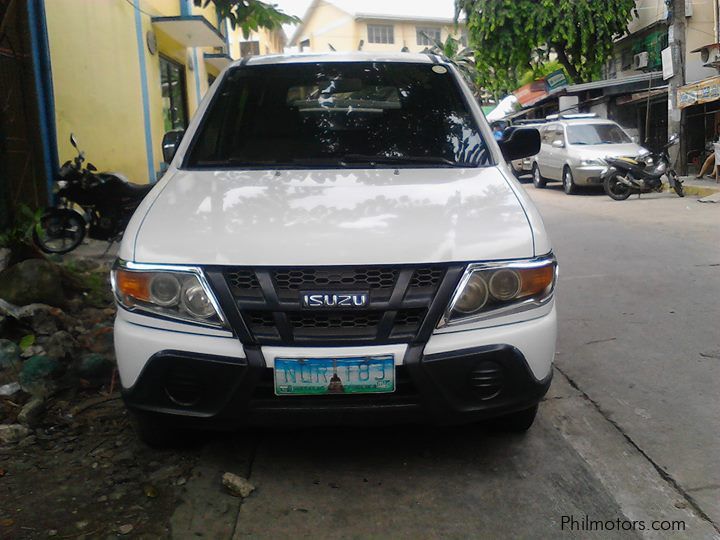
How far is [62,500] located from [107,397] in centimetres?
110

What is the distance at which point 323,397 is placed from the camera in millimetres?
2518

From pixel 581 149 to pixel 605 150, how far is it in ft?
1.65

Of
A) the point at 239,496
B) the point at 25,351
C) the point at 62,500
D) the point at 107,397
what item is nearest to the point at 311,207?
the point at 239,496

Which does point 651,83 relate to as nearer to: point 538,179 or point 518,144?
point 538,179

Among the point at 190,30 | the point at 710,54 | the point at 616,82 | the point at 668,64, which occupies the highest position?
the point at 190,30

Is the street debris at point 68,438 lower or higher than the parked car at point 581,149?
lower

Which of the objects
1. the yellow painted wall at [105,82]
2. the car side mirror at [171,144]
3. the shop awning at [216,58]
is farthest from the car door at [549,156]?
the car side mirror at [171,144]

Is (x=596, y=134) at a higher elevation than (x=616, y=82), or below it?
below

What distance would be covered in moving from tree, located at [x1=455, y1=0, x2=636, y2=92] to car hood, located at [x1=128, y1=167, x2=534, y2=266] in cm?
2277

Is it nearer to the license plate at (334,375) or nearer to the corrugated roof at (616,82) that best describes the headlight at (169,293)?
the license plate at (334,375)

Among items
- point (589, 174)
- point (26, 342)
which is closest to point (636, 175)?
point (589, 174)

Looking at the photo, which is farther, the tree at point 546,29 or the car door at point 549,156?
the tree at point 546,29

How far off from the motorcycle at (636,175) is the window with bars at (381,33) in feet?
146

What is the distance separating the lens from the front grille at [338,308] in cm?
246
